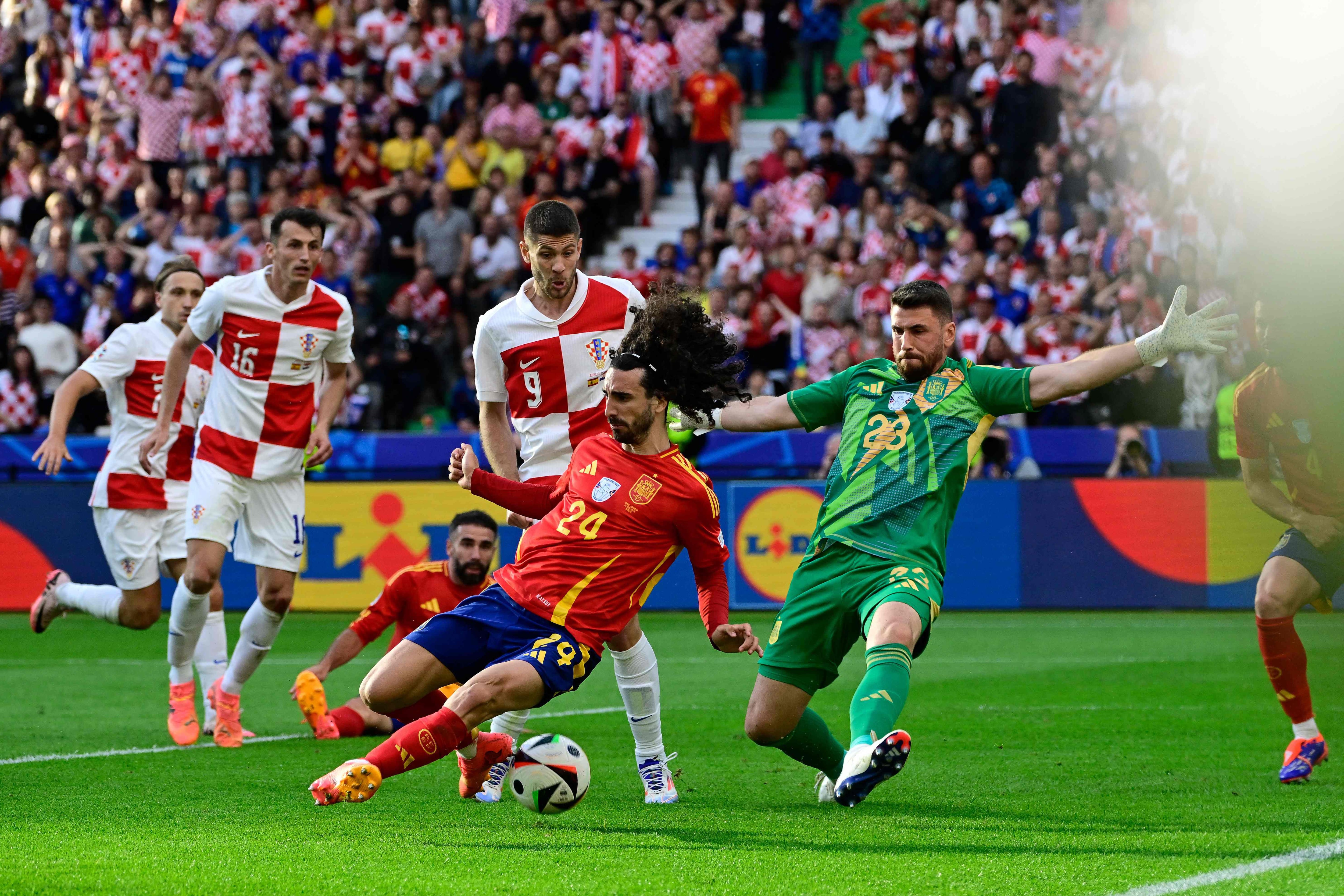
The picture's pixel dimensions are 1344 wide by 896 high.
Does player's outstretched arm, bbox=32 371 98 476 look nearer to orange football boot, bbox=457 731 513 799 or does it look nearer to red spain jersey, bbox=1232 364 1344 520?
orange football boot, bbox=457 731 513 799

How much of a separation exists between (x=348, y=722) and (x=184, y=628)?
104cm

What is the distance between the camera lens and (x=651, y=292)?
6.25m

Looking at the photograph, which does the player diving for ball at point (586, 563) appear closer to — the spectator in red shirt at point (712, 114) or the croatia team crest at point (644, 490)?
the croatia team crest at point (644, 490)

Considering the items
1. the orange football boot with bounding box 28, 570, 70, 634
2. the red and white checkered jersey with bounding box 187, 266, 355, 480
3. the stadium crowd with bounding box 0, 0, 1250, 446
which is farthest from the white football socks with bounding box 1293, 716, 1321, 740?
the stadium crowd with bounding box 0, 0, 1250, 446

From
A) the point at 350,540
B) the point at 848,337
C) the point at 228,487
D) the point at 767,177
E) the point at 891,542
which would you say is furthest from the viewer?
the point at 767,177

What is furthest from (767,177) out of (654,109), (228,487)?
(228,487)

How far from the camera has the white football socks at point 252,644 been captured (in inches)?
324

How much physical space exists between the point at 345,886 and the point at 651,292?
2.68 metres

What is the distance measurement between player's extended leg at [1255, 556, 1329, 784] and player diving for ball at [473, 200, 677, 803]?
2.72 meters

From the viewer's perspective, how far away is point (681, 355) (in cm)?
586

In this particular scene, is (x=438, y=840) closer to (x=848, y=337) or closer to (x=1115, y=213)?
(x=848, y=337)

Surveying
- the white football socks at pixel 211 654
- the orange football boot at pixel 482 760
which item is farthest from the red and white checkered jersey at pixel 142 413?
the orange football boot at pixel 482 760

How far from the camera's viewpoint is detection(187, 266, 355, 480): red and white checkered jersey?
27.1 ft

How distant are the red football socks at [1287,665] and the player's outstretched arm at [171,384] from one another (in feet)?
17.4
